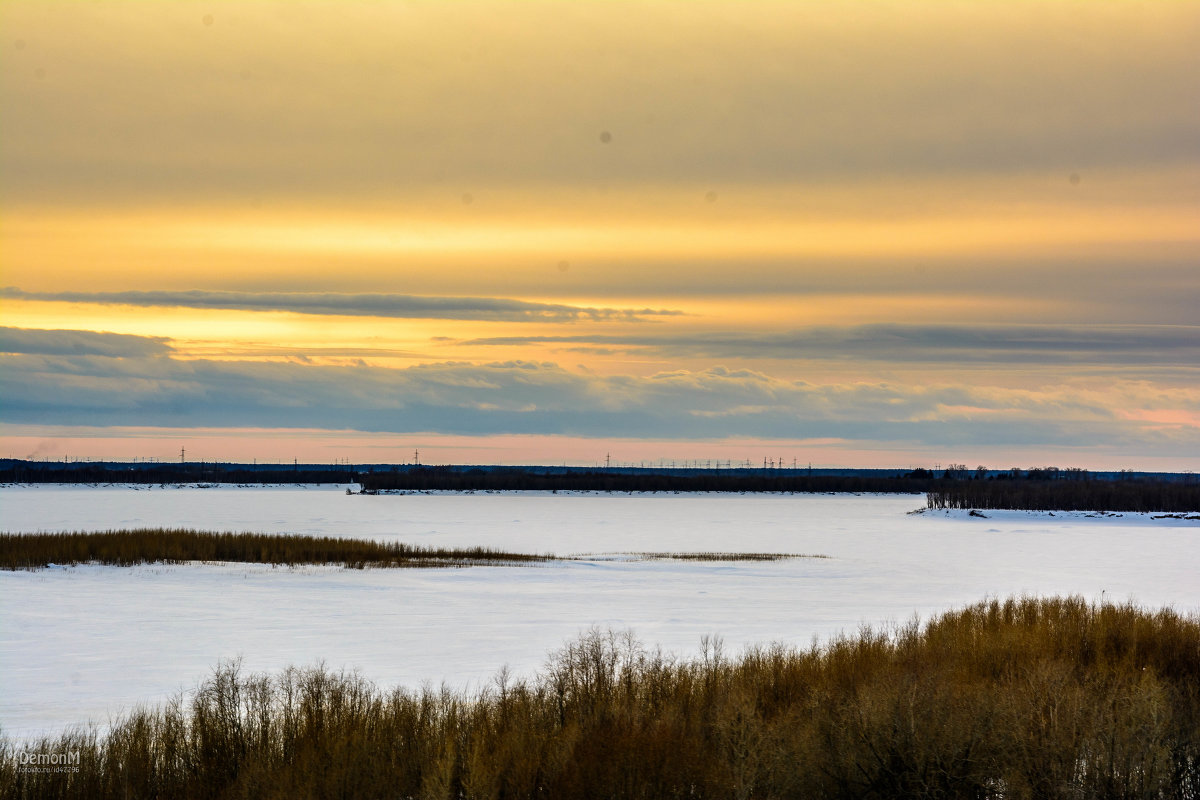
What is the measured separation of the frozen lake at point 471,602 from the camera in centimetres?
1681

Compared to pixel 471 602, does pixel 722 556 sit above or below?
below

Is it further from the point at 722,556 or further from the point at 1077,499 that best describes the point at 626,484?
the point at 722,556

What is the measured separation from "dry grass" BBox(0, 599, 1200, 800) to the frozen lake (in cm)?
278

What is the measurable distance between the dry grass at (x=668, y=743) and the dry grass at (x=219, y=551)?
23025 millimetres

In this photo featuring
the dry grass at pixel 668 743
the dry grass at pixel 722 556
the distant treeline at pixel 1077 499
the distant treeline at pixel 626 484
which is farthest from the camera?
the distant treeline at pixel 626 484

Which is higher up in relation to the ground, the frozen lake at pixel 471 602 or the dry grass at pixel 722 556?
the frozen lake at pixel 471 602

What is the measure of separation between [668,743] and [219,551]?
3088cm

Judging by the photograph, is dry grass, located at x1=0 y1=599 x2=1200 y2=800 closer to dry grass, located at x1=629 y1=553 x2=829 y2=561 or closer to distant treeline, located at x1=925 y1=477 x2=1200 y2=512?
dry grass, located at x1=629 y1=553 x2=829 y2=561

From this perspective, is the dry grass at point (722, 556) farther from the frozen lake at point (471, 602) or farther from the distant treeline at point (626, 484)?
the distant treeline at point (626, 484)

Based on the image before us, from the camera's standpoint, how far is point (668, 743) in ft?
33.6

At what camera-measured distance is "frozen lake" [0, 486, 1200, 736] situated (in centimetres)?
1681

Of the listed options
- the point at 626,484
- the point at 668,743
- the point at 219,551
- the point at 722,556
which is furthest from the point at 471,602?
the point at 626,484

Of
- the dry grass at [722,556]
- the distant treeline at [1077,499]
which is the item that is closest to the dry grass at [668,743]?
the dry grass at [722,556]

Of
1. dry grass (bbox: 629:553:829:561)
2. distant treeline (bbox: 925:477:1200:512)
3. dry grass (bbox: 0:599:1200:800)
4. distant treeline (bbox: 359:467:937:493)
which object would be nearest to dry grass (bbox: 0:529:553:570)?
dry grass (bbox: 629:553:829:561)
